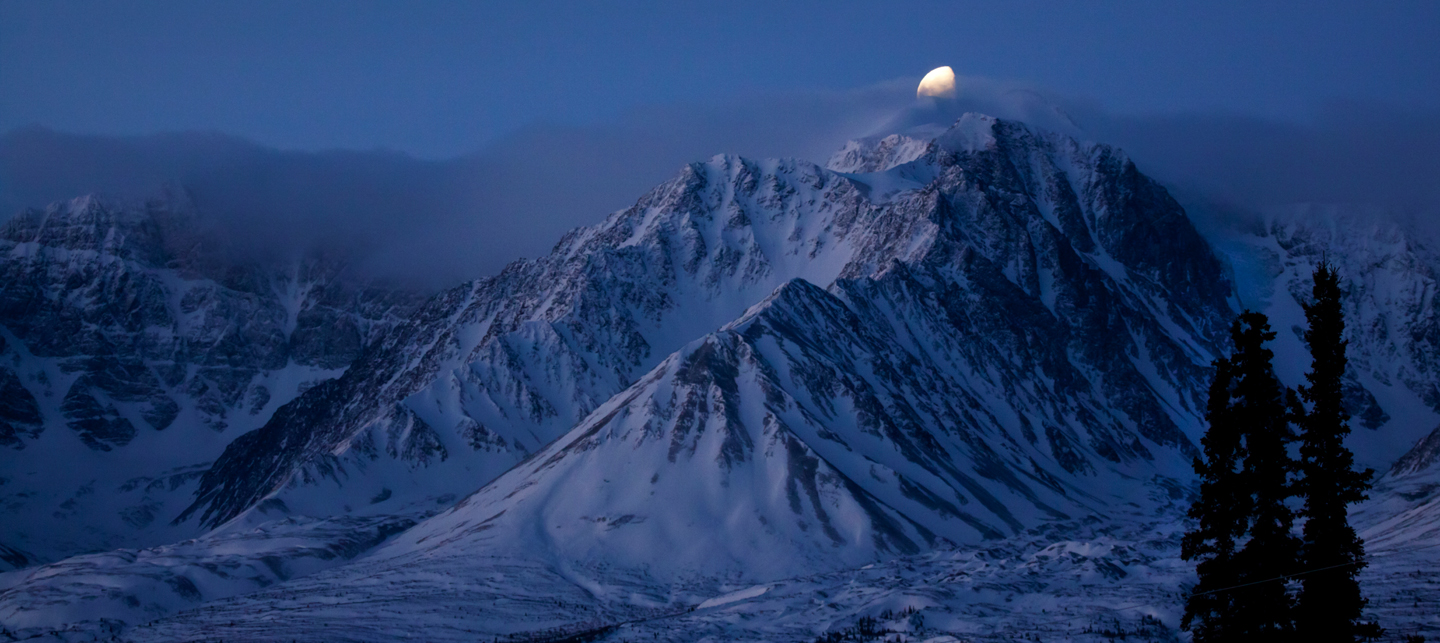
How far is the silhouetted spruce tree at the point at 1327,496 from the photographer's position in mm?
57344

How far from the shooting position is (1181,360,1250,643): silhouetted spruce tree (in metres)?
59.2

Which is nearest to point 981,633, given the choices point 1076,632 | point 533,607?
point 1076,632

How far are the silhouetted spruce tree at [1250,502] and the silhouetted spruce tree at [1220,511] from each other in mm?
45

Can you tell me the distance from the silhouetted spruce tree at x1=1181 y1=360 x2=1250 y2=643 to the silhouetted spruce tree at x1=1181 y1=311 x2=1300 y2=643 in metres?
0.04

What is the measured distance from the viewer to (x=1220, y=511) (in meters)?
59.8

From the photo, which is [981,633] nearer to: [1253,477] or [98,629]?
[1253,477]

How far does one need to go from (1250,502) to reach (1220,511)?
1447 millimetres

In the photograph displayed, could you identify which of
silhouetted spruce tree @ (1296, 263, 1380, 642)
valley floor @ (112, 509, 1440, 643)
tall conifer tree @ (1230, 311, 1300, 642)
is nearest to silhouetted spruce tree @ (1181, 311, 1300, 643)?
tall conifer tree @ (1230, 311, 1300, 642)

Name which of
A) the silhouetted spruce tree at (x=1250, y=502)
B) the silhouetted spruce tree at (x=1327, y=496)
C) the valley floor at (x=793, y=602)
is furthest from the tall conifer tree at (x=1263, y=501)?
the valley floor at (x=793, y=602)

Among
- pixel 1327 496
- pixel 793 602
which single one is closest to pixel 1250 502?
pixel 1327 496

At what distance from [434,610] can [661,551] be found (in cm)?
4151

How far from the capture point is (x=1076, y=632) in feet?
319

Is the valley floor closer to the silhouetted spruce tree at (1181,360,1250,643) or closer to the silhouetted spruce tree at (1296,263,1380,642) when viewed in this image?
the silhouetted spruce tree at (1296,263,1380,642)

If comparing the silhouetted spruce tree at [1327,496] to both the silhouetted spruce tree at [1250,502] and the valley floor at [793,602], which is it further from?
the valley floor at [793,602]
